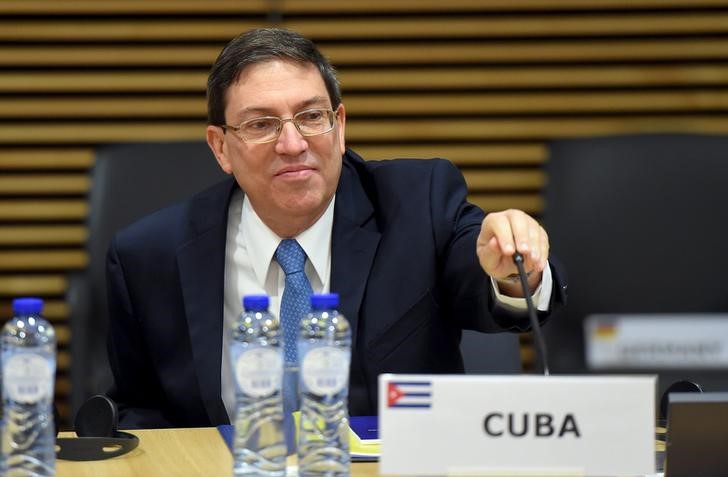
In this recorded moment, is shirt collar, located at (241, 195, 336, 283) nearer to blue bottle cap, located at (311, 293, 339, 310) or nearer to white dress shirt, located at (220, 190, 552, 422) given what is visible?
white dress shirt, located at (220, 190, 552, 422)

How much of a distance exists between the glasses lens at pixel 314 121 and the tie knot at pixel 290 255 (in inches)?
11.6

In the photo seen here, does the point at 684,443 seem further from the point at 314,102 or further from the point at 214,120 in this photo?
the point at 214,120

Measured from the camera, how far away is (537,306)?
8.77ft

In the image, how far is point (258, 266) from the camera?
314cm

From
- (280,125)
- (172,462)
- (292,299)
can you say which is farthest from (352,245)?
(172,462)

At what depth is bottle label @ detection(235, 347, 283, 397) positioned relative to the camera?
2.02 m

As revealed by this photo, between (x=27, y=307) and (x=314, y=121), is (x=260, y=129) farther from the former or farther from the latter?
(x=27, y=307)

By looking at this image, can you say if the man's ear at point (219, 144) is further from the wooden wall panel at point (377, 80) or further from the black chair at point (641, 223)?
the wooden wall panel at point (377, 80)

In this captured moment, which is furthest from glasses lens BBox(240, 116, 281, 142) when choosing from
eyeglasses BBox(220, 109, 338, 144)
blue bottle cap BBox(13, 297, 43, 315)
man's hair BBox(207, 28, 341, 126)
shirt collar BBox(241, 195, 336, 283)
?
blue bottle cap BBox(13, 297, 43, 315)

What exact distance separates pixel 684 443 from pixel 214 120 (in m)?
1.68

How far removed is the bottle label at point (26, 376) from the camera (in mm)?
2035

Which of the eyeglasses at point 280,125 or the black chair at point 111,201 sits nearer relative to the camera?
the eyeglasses at point 280,125

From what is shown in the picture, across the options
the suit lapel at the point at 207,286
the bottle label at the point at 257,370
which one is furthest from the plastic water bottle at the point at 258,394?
the suit lapel at the point at 207,286

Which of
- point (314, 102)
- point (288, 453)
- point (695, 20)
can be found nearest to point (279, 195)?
point (314, 102)
